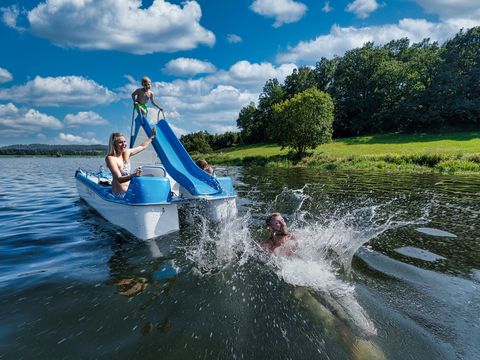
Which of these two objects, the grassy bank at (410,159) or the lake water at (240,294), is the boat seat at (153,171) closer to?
the lake water at (240,294)

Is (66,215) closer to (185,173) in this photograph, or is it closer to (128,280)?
(185,173)

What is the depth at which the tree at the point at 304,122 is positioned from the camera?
36125 millimetres

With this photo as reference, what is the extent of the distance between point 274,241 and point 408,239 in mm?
3513

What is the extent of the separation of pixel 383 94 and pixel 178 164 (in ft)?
194

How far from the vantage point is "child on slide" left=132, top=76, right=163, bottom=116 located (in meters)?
10.7

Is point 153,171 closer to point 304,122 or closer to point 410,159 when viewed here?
point 410,159

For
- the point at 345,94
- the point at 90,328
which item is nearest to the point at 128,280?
the point at 90,328

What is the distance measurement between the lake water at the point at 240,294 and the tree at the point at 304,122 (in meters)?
28.1

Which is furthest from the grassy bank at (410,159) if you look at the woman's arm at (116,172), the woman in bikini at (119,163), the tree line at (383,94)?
the woman's arm at (116,172)

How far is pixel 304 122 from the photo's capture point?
3612cm

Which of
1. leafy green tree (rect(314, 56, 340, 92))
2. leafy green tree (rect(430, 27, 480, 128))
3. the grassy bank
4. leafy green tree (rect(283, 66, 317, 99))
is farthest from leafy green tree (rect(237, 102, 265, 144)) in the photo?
leafy green tree (rect(430, 27, 480, 128))

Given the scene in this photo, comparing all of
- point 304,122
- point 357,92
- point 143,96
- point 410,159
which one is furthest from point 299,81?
point 143,96

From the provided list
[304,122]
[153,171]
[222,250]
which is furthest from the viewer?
[304,122]

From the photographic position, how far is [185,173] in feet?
31.2
